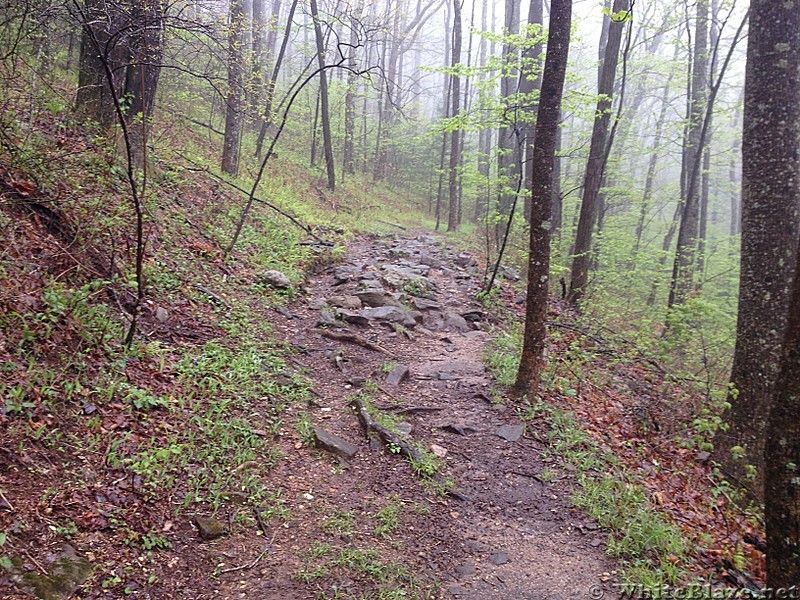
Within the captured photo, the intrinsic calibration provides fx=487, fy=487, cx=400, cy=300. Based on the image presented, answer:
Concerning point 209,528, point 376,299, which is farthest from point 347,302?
point 209,528

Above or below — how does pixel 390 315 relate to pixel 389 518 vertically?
above

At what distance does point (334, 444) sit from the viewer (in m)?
4.85

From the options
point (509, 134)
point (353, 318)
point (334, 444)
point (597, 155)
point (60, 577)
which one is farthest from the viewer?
point (509, 134)

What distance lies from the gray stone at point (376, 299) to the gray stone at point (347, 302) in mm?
145

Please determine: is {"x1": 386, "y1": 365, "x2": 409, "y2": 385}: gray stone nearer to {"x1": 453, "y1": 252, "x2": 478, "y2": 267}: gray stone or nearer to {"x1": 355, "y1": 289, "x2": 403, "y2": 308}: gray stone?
{"x1": 355, "y1": 289, "x2": 403, "y2": 308}: gray stone

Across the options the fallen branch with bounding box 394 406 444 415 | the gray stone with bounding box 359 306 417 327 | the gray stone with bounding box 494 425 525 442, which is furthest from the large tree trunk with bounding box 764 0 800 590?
the gray stone with bounding box 359 306 417 327

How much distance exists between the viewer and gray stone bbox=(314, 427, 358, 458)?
4.82m

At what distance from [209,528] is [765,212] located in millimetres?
6355

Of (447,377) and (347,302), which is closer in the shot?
(447,377)

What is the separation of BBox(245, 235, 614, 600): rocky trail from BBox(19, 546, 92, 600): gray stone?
34.3 inches

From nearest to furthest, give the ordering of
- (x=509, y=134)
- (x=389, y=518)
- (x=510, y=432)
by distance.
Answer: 1. (x=389, y=518)
2. (x=510, y=432)
3. (x=509, y=134)

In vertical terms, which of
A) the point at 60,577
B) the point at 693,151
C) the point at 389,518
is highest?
the point at 693,151

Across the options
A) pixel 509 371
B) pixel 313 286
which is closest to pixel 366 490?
pixel 509 371

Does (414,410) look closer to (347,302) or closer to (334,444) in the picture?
(334,444)
